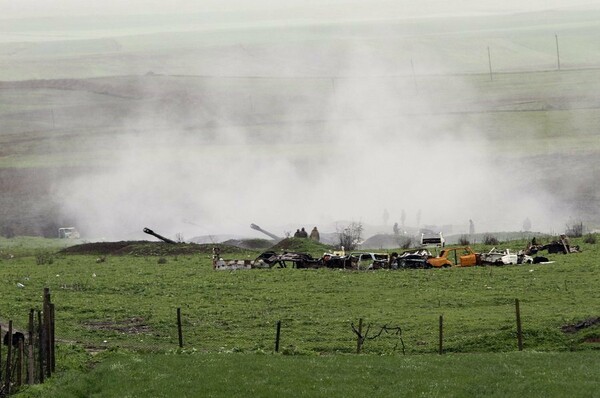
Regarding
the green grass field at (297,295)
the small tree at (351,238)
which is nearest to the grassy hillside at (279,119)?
the green grass field at (297,295)

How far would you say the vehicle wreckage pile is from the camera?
213 ft

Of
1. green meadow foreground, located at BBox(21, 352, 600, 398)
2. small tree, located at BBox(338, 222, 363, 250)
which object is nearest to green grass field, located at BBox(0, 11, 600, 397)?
green meadow foreground, located at BBox(21, 352, 600, 398)

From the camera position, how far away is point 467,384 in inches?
1256

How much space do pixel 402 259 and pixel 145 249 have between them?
22.4m

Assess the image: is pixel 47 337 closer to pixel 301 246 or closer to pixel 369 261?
pixel 369 261

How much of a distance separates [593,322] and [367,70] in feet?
522

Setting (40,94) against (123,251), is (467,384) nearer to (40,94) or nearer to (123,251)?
(123,251)

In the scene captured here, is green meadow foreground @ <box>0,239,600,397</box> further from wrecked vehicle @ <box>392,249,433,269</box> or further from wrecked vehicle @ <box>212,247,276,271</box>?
wrecked vehicle @ <box>392,249,433,269</box>

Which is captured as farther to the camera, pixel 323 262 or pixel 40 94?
pixel 40 94

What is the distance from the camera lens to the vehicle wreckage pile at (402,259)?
6488cm

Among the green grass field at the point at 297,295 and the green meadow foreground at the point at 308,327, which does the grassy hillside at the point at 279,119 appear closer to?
the green grass field at the point at 297,295

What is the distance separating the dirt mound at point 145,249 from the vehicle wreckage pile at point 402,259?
33.6 feet

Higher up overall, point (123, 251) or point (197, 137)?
point (197, 137)

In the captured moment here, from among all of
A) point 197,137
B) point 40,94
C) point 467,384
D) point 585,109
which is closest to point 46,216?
point 197,137
